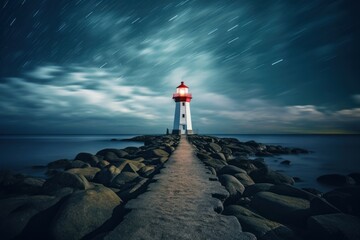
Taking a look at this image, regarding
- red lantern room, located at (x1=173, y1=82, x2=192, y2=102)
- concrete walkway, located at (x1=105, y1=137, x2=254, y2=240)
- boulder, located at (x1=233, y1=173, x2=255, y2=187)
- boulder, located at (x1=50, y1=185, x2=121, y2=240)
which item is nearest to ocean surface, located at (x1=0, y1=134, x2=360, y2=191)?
boulder, located at (x1=233, y1=173, x2=255, y2=187)

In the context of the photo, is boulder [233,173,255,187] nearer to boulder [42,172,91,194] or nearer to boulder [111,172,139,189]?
boulder [111,172,139,189]

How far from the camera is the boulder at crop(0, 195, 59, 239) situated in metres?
3.03

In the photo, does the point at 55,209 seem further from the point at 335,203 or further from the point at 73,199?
the point at 335,203

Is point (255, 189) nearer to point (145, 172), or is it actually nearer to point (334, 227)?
point (334, 227)

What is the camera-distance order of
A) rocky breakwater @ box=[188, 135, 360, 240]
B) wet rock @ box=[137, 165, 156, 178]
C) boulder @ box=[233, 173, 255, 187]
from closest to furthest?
rocky breakwater @ box=[188, 135, 360, 240], boulder @ box=[233, 173, 255, 187], wet rock @ box=[137, 165, 156, 178]

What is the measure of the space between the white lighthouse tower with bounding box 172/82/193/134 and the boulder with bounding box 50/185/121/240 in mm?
24182

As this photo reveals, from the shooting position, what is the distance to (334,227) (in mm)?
2879

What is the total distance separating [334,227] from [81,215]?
3.25 meters

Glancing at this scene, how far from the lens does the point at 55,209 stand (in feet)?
11.1

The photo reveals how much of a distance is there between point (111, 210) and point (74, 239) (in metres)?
0.63

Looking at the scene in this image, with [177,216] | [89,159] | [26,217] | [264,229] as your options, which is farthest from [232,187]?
[89,159]

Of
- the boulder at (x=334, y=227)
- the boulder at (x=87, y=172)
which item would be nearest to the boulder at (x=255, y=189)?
the boulder at (x=334, y=227)

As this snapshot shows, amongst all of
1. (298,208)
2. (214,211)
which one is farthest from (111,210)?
(298,208)

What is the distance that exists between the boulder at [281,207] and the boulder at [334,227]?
0.52m
